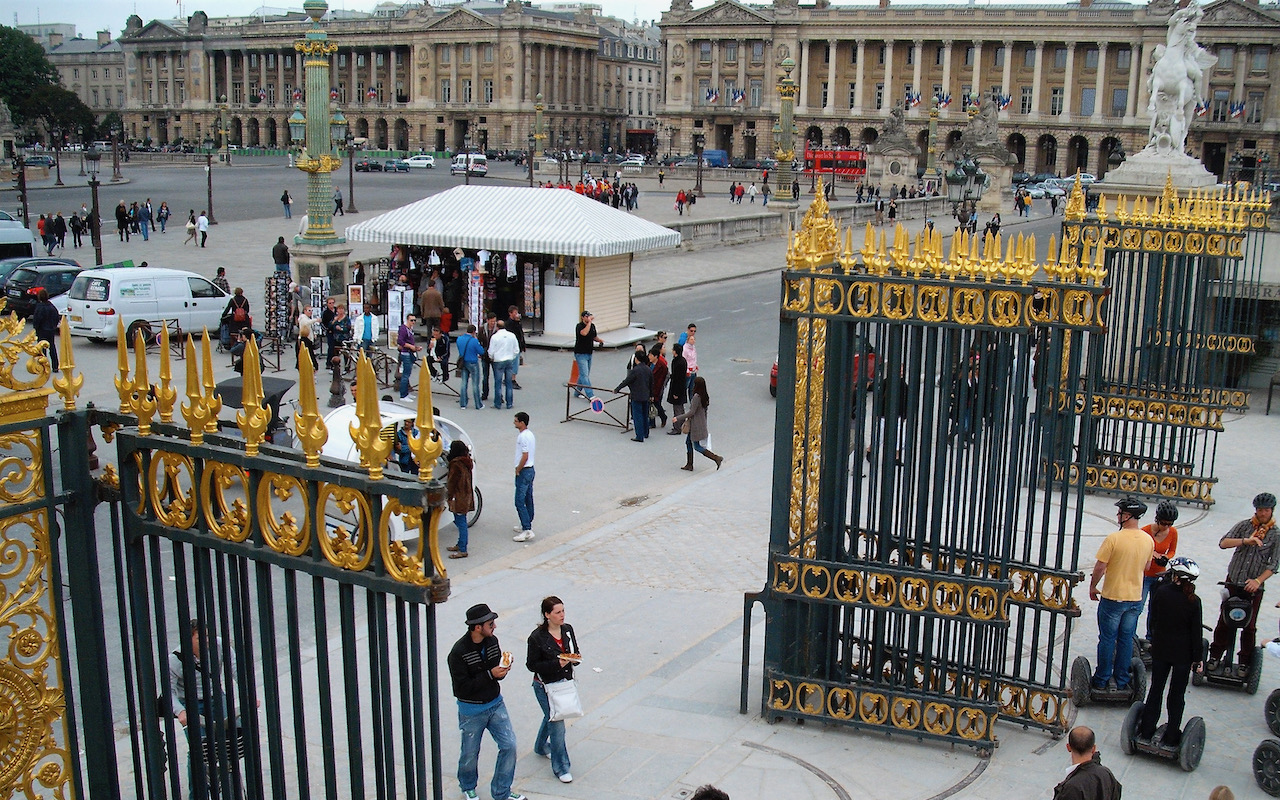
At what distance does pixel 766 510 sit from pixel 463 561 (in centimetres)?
393

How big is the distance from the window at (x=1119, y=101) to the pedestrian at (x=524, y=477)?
356ft

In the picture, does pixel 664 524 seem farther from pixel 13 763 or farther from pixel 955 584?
pixel 13 763

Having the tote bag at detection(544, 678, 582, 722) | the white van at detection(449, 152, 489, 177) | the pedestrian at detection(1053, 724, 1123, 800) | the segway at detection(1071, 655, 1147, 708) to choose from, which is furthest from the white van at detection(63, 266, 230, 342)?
the white van at detection(449, 152, 489, 177)

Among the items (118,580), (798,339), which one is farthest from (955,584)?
(118,580)

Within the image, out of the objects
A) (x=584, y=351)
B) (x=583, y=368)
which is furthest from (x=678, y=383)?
(x=583, y=368)

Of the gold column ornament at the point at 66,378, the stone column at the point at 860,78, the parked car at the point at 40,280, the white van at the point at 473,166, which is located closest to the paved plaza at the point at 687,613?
the parked car at the point at 40,280

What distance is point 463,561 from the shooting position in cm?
1302

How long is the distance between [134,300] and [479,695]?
1945 cm

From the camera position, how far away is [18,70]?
11394 cm

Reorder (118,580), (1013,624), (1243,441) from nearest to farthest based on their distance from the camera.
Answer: (118,580) < (1013,624) < (1243,441)

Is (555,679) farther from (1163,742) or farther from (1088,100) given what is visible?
(1088,100)

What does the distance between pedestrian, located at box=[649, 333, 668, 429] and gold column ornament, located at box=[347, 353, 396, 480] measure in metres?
14.8

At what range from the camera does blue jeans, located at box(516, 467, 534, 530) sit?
13555 mm

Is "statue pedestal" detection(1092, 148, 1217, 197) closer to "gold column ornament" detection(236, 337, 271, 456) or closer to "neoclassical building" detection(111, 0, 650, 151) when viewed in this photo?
"gold column ornament" detection(236, 337, 271, 456)
